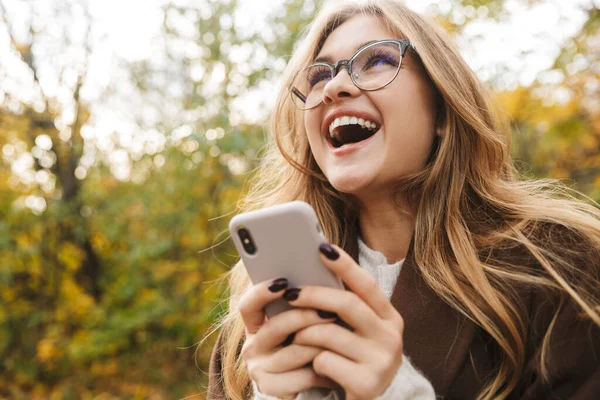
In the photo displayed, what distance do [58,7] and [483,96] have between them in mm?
5735

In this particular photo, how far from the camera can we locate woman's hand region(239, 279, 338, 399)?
3.71 ft

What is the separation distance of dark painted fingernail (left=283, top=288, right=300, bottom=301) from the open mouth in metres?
0.76

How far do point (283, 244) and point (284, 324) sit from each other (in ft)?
0.63

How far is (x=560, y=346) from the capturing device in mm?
1260

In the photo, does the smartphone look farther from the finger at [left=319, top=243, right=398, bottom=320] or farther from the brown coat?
the brown coat

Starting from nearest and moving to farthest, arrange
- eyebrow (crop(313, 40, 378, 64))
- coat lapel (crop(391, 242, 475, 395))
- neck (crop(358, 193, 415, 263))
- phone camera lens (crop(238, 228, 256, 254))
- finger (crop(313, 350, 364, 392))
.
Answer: finger (crop(313, 350, 364, 392)) → phone camera lens (crop(238, 228, 256, 254)) → coat lapel (crop(391, 242, 475, 395)) → eyebrow (crop(313, 40, 378, 64)) → neck (crop(358, 193, 415, 263))

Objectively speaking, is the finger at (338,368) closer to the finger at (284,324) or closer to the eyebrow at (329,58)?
the finger at (284,324)

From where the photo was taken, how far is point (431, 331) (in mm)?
1487

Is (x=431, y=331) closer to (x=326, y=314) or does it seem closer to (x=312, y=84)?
(x=326, y=314)

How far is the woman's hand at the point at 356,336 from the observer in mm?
1063

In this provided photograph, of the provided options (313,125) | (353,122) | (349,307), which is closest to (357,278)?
(349,307)

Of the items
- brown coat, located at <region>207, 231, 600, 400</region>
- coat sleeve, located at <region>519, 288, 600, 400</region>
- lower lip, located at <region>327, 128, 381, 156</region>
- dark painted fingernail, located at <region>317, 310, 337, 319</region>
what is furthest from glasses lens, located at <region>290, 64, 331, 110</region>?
coat sleeve, located at <region>519, 288, 600, 400</region>

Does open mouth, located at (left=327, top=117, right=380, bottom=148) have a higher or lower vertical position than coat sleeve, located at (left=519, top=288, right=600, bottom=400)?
higher

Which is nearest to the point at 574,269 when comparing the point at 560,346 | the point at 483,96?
the point at 560,346
